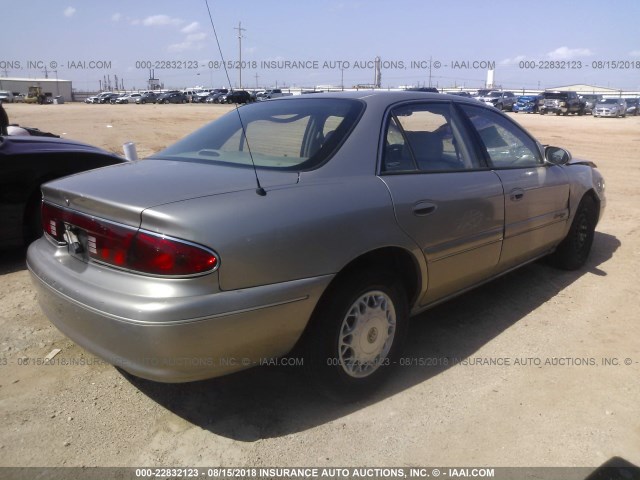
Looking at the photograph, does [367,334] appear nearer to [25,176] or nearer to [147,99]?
[25,176]

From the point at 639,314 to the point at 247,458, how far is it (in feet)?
10.6

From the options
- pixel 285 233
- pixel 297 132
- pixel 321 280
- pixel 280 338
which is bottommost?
pixel 280 338

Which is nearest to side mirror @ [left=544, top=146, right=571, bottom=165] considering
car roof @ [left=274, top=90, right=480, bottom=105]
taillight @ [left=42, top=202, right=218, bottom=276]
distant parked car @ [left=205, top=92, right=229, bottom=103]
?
car roof @ [left=274, top=90, right=480, bottom=105]

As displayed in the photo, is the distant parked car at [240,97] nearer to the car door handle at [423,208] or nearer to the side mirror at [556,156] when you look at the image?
the car door handle at [423,208]

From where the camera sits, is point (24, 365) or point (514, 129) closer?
point (24, 365)

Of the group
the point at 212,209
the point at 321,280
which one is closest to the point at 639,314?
the point at 321,280

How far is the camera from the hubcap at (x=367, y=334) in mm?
2740

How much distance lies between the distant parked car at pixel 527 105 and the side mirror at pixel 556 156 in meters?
42.6

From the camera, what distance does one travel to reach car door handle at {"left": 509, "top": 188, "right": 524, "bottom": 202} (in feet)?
12.1

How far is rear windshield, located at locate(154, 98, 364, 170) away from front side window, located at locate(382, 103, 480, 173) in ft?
0.90

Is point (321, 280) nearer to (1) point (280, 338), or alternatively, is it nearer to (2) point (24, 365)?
(1) point (280, 338)

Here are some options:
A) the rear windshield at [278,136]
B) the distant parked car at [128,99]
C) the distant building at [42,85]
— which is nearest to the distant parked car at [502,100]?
the rear windshield at [278,136]

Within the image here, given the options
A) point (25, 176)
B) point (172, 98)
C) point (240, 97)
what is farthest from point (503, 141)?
point (172, 98)

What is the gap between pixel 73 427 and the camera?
2.64m
